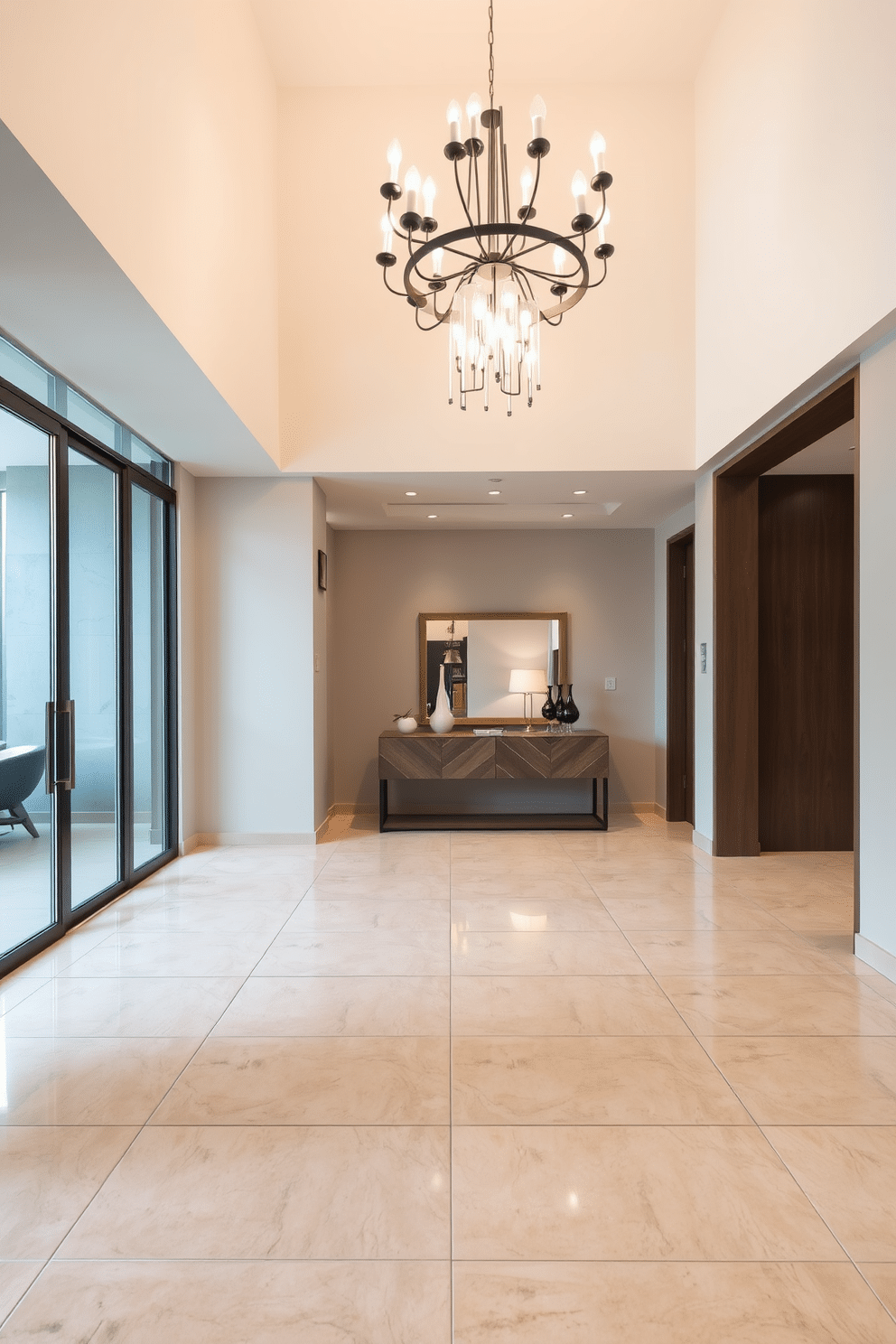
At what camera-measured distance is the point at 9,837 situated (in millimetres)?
3414

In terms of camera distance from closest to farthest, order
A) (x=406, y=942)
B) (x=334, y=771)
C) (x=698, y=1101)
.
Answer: (x=698, y=1101), (x=406, y=942), (x=334, y=771)

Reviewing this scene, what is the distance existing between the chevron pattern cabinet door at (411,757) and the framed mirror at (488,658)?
799 millimetres

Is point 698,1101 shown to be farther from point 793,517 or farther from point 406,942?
point 793,517

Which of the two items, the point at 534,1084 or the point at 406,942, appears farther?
the point at 406,942

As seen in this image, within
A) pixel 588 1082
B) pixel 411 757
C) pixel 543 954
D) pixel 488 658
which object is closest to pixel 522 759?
pixel 411 757

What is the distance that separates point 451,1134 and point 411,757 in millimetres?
4197

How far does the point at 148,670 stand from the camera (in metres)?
5.02

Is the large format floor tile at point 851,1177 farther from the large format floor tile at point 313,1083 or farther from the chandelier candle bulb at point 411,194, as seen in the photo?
the chandelier candle bulb at point 411,194

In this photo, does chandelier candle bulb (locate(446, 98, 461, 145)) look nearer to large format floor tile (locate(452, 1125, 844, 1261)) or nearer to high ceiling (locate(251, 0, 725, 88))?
high ceiling (locate(251, 0, 725, 88))

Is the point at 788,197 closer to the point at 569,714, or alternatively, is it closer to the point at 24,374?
the point at 24,374

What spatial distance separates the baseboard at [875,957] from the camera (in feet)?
10.4

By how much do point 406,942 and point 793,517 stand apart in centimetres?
375

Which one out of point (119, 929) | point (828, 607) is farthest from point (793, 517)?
point (119, 929)

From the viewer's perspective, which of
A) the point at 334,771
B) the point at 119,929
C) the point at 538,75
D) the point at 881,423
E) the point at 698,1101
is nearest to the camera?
the point at 698,1101
